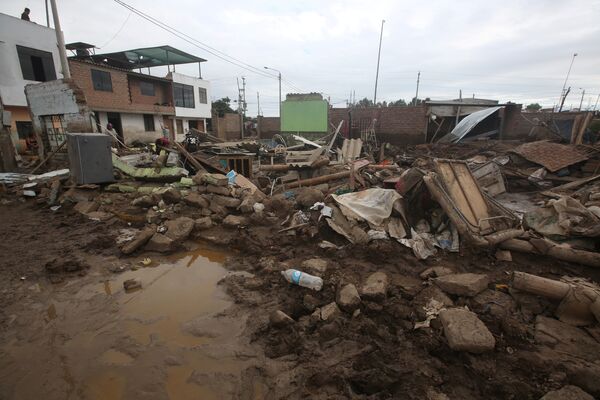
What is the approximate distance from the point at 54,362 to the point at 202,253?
2397mm

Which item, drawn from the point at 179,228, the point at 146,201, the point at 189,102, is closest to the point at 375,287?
the point at 179,228

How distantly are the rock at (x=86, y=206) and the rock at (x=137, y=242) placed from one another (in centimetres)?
234

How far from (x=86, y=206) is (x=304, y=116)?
13.6 meters

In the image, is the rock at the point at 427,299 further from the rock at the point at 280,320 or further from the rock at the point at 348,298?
the rock at the point at 280,320

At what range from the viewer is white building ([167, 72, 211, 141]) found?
24656 millimetres

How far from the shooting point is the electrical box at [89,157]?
680 centimetres

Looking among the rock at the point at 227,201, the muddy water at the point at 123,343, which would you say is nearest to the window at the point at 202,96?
the rock at the point at 227,201

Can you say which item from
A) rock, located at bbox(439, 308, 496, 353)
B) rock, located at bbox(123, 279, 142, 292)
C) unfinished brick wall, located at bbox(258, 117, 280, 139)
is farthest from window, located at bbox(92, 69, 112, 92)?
rock, located at bbox(439, 308, 496, 353)

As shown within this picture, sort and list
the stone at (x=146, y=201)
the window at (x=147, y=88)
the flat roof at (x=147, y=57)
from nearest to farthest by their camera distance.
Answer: the stone at (x=146, y=201) → the flat roof at (x=147, y=57) → the window at (x=147, y=88)

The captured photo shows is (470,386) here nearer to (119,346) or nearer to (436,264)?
(436,264)

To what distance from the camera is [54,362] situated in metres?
2.56

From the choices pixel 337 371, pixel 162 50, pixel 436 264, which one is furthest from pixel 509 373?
pixel 162 50

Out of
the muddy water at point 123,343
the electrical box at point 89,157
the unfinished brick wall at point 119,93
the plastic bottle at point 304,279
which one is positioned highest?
the unfinished brick wall at point 119,93

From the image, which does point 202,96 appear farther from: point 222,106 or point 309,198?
point 309,198
